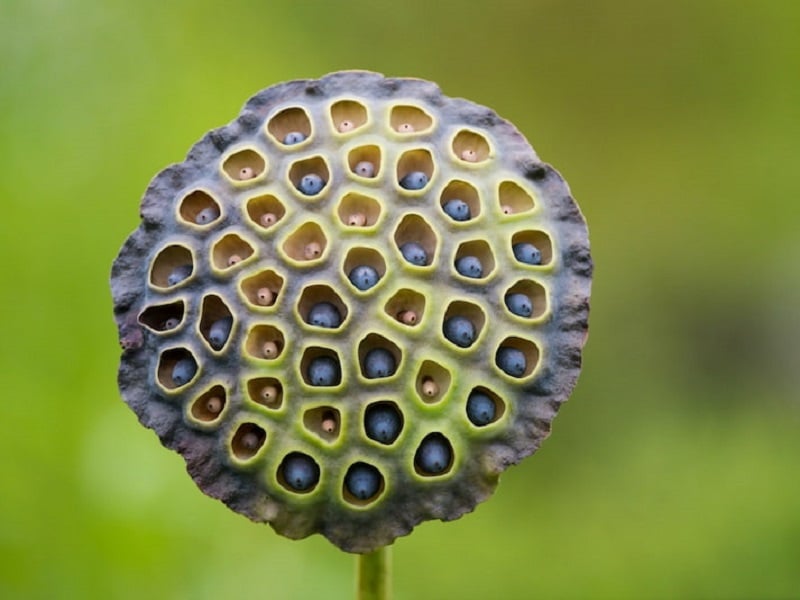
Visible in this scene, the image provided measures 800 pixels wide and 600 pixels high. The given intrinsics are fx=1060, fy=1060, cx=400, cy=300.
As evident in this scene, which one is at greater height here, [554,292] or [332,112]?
Answer: [332,112]

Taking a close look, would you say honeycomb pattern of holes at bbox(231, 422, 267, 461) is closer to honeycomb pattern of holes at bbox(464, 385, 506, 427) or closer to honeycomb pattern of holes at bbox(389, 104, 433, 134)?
honeycomb pattern of holes at bbox(464, 385, 506, 427)

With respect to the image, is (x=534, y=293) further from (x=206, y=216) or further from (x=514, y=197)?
(x=206, y=216)

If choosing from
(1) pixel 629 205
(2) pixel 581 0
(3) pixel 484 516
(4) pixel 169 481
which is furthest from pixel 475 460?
(2) pixel 581 0

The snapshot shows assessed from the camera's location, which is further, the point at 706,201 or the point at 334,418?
the point at 706,201

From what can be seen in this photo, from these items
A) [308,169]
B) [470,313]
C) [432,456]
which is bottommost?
[432,456]

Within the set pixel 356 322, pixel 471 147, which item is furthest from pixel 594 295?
pixel 356 322

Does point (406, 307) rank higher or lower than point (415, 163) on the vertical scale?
lower

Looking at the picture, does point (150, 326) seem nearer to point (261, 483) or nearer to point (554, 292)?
point (261, 483)

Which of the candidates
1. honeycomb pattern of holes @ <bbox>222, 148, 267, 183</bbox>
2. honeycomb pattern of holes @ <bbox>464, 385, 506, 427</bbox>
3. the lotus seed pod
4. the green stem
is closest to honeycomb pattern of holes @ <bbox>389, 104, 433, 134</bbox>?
the lotus seed pod
